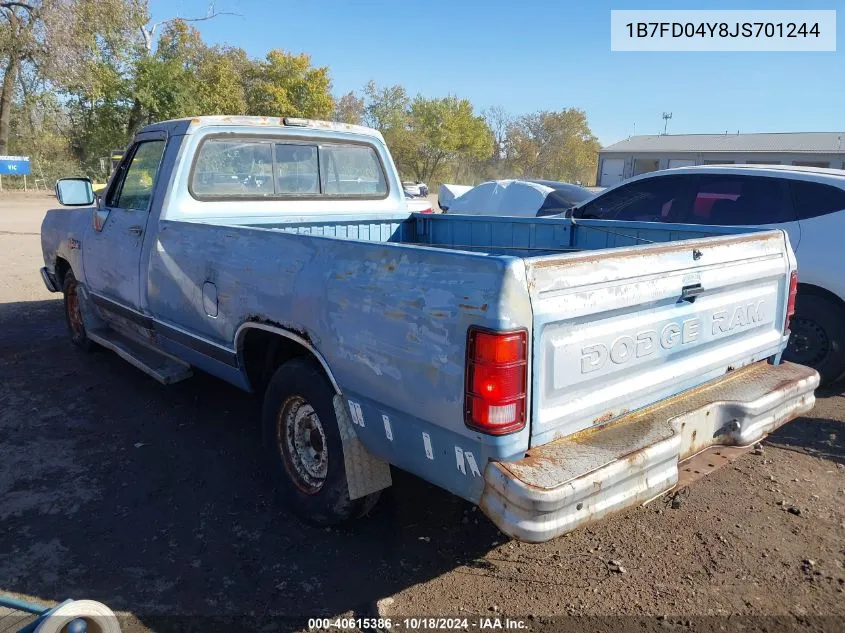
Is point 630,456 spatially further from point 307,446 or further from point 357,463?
point 307,446

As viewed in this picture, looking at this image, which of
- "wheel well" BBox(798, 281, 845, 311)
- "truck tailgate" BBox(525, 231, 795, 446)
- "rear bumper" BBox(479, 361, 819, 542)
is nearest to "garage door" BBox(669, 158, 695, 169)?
"wheel well" BBox(798, 281, 845, 311)

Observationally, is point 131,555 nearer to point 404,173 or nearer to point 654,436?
point 654,436

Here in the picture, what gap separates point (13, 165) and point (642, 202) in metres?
29.9

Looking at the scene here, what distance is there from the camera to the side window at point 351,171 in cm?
497

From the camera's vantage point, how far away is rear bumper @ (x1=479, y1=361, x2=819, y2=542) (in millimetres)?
2080

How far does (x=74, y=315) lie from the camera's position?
6051 mm

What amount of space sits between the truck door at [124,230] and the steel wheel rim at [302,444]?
181 cm

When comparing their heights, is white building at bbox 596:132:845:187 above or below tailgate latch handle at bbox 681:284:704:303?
above

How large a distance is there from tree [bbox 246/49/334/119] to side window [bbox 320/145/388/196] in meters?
33.9

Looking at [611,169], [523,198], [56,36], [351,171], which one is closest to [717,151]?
[611,169]

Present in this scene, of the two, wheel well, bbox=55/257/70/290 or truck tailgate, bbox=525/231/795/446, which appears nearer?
truck tailgate, bbox=525/231/795/446

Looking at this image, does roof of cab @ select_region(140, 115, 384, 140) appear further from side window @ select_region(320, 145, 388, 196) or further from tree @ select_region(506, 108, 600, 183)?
tree @ select_region(506, 108, 600, 183)

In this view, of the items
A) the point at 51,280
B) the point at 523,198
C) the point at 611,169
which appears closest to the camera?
the point at 51,280

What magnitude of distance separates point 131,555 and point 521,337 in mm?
2205
